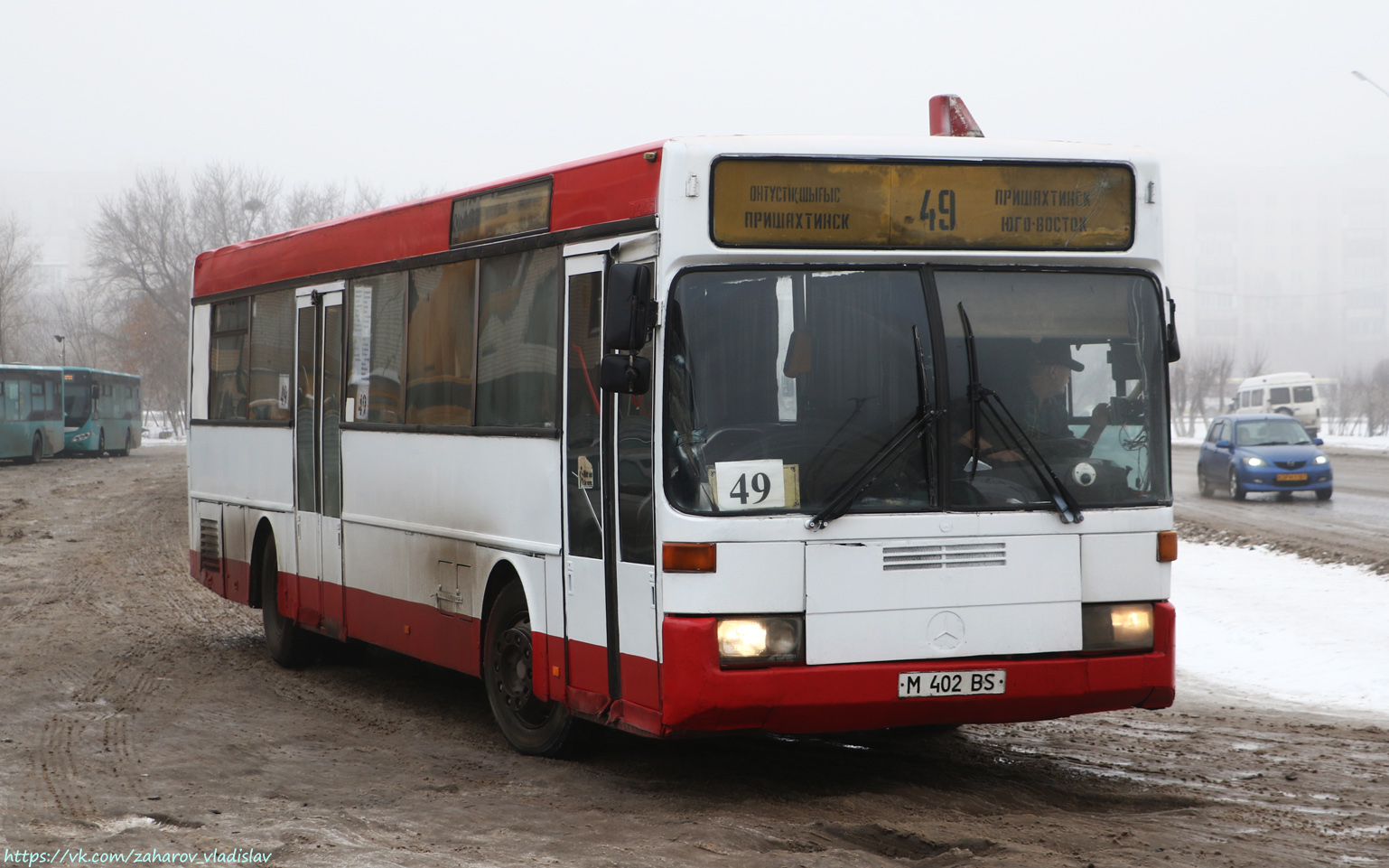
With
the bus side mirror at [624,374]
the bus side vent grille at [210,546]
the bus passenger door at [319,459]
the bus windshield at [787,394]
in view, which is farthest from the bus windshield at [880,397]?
the bus side vent grille at [210,546]

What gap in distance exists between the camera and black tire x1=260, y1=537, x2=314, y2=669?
1094 centimetres

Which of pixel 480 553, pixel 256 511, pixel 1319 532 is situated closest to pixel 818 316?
pixel 480 553

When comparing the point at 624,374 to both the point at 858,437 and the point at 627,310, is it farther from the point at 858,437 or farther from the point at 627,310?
the point at 858,437

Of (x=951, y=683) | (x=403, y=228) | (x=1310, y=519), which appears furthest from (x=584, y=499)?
(x=1310, y=519)

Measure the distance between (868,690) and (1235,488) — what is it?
23068mm

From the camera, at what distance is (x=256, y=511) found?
1141cm

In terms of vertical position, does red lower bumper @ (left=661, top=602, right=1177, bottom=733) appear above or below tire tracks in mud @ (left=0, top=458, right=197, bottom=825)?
above

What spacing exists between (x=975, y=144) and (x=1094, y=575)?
1.94 meters

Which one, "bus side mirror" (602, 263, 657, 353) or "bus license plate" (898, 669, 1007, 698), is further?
"bus license plate" (898, 669, 1007, 698)

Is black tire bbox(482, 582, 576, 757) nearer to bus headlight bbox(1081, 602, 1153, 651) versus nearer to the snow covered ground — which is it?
bus headlight bbox(1081, 602, 1153, 651)

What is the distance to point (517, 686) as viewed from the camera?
7770mm

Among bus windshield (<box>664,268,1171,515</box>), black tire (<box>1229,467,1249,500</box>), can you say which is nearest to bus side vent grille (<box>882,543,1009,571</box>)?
bus windshield (<box>664,268,1171,515</box>)

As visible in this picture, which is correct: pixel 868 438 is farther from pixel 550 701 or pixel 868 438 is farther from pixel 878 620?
pixel 550 701

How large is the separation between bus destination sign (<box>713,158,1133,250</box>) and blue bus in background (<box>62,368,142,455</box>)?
160ft
